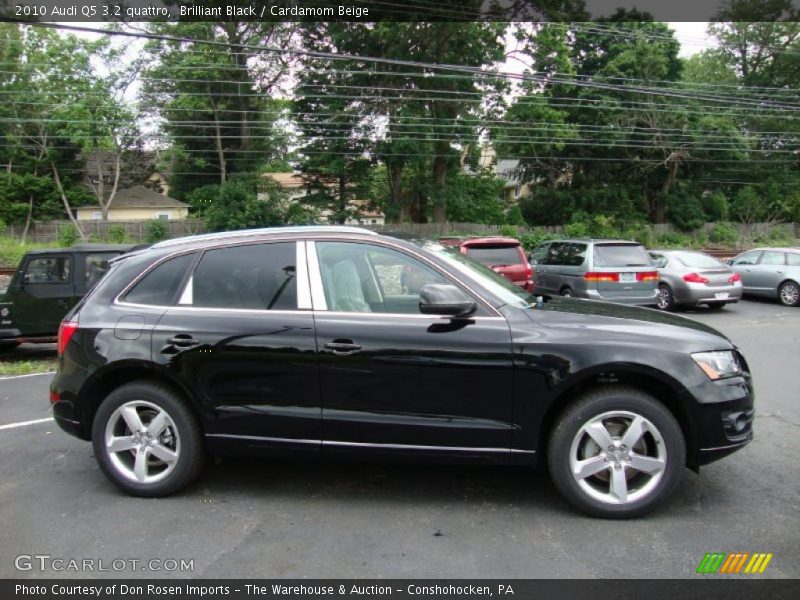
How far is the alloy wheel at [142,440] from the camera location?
12.3 ft

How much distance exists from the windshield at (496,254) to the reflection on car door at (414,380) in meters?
7.10

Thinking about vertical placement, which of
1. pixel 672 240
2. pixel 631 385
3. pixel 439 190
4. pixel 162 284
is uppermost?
pixel 439 190

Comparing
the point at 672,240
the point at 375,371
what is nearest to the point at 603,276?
the point at 375,371

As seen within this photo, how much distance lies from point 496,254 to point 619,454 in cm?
740

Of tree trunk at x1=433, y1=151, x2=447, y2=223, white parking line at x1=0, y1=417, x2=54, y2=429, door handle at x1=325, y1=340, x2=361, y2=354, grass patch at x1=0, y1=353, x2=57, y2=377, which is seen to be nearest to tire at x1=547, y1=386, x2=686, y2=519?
door handle at x1=325, y1=340, x2=361, y2=354

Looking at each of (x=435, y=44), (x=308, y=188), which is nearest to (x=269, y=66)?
(x=308, y=188)

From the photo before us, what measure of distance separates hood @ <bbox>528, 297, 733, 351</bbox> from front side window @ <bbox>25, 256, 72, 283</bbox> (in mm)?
7993

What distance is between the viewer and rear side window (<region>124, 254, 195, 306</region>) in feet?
12.7

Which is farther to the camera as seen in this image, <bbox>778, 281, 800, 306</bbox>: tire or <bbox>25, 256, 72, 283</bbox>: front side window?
<bbox>778, 281, 800, 306</bbox>: tire

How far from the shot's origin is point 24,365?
8453 mm

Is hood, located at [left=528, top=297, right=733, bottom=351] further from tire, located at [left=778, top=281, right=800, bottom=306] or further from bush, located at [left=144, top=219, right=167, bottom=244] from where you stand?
bush, located at [left=144, top=219, right=167, bottom=244]

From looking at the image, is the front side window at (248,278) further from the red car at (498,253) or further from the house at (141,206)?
the house at (141,206)

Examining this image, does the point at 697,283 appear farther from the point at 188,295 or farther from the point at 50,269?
the point at 50,269

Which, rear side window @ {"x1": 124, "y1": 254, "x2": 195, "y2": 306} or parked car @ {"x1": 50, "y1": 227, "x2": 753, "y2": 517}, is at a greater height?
rear side window @ {"x1": 124, "y1": 254, "x2": 195, "y2": 306}
